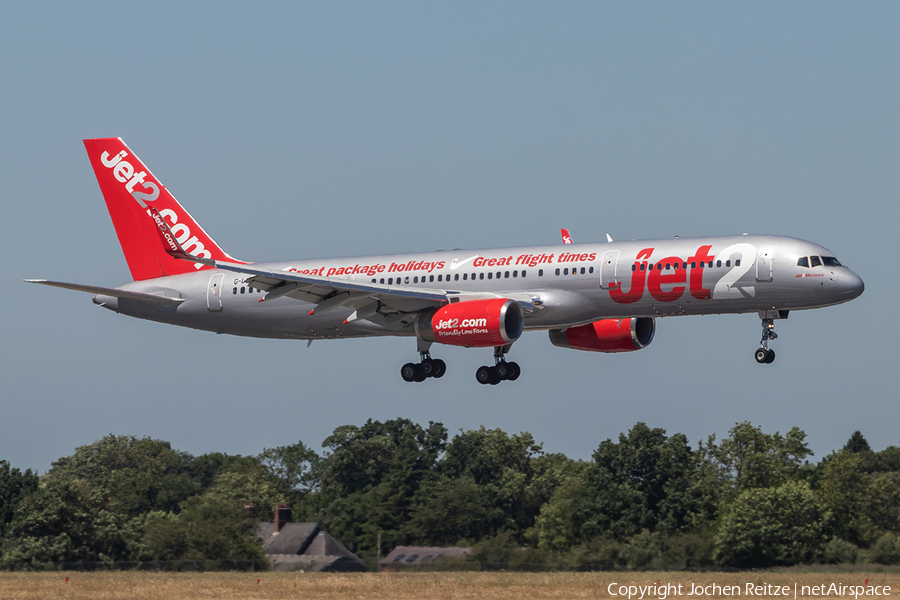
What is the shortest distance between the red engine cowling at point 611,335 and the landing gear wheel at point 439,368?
5176 millimetres

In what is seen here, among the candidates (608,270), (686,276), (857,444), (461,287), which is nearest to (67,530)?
(461,287)

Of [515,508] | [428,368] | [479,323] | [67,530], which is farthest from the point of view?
[515,508]

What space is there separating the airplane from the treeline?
88.3ft

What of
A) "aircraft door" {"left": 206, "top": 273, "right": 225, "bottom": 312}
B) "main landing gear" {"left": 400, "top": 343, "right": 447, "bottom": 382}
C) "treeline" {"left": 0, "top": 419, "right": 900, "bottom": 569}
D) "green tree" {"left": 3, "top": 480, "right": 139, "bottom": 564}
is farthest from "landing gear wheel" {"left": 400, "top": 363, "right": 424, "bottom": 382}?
"green tree" {"left": 3, "top": 480, "right": 139, "bottom": 564}

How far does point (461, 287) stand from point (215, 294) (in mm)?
11711

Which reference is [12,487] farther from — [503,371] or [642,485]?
[503,371]

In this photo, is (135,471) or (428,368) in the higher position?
(135,471)

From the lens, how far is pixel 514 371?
5575 centimetres

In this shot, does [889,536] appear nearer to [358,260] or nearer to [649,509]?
[649,509]

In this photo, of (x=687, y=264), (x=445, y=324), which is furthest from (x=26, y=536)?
(x=687, y=264)

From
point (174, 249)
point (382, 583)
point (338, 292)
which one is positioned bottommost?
point (382, 583)

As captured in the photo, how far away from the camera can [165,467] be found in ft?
511

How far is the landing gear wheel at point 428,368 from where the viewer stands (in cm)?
5666

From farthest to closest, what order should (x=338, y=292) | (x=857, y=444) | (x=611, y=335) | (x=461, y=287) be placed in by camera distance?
(x=857, y=444), (x=611, y=335), (x=461, y=287), (x=338, y=292)
